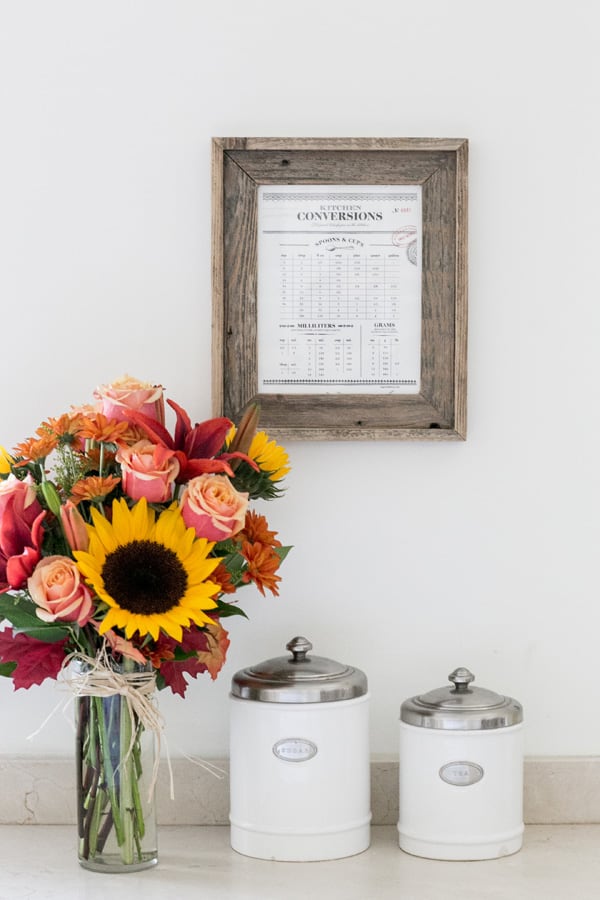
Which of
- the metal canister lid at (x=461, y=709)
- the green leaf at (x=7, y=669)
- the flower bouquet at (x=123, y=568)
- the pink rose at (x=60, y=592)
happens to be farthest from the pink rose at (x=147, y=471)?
the metal canister lid at (x=461, y=709)

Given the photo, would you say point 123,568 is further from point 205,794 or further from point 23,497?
point 205,794

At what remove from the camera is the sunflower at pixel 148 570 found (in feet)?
3.36

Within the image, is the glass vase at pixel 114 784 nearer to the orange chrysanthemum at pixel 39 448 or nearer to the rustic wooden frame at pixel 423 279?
the orange chrysanthemum at pixel 39 448

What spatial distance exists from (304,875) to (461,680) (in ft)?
0.92

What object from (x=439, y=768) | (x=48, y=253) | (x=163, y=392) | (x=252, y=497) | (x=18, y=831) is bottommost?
(x=18, y=831)

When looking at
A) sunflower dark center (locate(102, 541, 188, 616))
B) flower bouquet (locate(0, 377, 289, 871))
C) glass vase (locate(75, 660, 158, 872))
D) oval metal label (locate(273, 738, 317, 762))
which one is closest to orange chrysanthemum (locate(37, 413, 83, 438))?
flower bouquet (locate(0, 377, 289, 871))

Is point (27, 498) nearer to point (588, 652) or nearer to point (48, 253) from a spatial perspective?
point (48, 253)

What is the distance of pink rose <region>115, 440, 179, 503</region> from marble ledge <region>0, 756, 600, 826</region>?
43 centimetres

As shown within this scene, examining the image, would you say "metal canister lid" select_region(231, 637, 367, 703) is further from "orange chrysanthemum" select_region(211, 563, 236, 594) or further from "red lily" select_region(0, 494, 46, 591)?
"red lily" select_region(0, 494, 46, 591)

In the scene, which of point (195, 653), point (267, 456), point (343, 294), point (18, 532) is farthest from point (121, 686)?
point (343, 294)

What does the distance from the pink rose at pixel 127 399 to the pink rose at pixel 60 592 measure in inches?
7.4

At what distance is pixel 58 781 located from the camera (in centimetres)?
129

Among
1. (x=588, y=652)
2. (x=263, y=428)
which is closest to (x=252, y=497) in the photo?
(x=263, y=428)

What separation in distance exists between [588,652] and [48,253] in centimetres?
88
